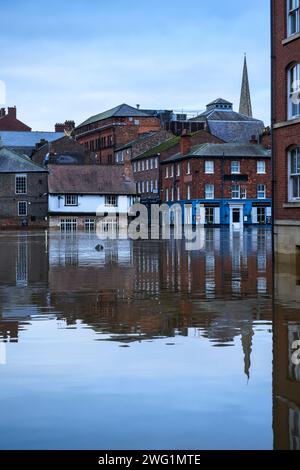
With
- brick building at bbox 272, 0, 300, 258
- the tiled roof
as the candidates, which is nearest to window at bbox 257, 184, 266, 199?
the tiled roof

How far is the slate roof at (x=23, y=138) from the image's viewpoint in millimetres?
118850

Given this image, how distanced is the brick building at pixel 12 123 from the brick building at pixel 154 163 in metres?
32.3

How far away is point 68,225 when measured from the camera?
81938 millimetres

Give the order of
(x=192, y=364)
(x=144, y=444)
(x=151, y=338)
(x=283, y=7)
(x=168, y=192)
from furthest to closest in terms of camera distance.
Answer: (x=168, y=192) < (x=283, y=7) < (x=151, y=338) < (x=192, y=364) < (x=144, y=444)

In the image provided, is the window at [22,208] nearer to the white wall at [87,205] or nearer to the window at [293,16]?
the white wall at [87,205]

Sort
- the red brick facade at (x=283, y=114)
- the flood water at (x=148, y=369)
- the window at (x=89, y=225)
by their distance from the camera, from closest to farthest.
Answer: the flood water at (x=148, y=369), the red brick facade at (x=283, y=114), the window at (x=89, y=225)

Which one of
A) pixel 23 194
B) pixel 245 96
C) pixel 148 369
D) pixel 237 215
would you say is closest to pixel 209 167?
pixel 237 215

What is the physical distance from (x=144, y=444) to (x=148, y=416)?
2.35ft

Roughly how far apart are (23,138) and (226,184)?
1797 inches

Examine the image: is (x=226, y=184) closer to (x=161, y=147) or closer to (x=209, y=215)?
(x=209, y=215)

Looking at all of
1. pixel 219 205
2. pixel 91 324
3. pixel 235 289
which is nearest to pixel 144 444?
pixel 91 324

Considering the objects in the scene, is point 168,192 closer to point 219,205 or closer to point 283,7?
point 219,205

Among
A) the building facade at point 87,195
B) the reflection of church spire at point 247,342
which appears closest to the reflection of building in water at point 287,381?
the reflection of church spire at point 247,342

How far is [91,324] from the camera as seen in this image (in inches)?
449
